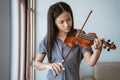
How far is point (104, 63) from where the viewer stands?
2.51 m

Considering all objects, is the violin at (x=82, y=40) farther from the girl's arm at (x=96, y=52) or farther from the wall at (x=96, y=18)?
the wall at (x=96, y=18)

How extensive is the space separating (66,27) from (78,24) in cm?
150

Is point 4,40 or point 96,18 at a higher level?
point 96,18

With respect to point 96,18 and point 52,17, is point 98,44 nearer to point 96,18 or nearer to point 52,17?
point 52,17

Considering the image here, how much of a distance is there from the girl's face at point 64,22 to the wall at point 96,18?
144 cm

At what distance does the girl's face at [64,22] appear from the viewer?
3.74 feet

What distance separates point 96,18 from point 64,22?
1.54 metres

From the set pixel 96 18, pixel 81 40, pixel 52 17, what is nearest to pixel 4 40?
pixel 52 17

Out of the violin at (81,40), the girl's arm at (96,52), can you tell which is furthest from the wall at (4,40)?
the girl's arm at (96,52)

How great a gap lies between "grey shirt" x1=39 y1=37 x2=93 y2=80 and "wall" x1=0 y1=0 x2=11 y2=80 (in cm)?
22

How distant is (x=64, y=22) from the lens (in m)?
1.15

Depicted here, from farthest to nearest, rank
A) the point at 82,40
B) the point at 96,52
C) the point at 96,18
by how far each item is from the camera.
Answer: the point at 96,18 → the point at 82,40 → the point at 96,52

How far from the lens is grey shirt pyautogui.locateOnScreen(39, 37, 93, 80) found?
45.4 inches

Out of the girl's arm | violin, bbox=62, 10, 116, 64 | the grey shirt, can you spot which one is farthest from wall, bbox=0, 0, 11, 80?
the girl's arm
